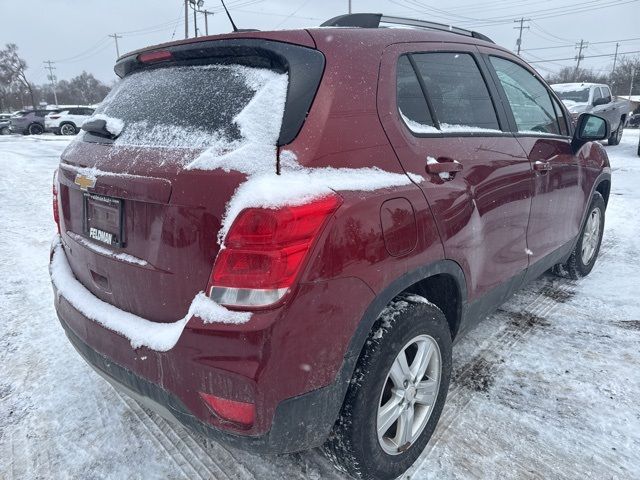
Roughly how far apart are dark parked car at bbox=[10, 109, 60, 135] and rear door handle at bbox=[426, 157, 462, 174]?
99.3ft

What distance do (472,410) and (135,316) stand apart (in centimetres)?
173

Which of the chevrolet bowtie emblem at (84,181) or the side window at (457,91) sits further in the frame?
the side window at (457,91)

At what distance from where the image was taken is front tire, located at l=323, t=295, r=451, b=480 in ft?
5.81

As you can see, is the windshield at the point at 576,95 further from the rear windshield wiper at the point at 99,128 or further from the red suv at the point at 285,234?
the rear windshield wiper at the point at 99,128

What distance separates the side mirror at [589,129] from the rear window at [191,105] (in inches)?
102

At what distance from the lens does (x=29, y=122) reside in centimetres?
2700

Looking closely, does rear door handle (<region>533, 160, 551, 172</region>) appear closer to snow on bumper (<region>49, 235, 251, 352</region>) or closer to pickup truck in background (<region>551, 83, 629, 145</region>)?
snow on bumper (<region>49, 235, 251, 352</region>)

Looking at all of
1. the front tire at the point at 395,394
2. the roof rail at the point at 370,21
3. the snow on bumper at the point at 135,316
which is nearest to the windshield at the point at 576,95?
the roof rail at the point at 370,21

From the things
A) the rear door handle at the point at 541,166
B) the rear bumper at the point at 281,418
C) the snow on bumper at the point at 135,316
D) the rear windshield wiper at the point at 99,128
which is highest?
the rear windshield wiper at the point at 99,128

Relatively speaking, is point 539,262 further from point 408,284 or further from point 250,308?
point 250,308

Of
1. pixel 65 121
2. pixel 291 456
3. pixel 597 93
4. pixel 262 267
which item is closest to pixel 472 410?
pixel 291 456

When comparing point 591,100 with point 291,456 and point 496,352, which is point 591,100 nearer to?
point 496,352

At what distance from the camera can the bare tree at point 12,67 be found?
206 ft

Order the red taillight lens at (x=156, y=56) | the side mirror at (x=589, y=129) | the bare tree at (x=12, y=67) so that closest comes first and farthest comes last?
the red taillight lens at (x=156, y=56), the side mirror at (x=589, y=129), the bare tree at (x=12, y=67)
